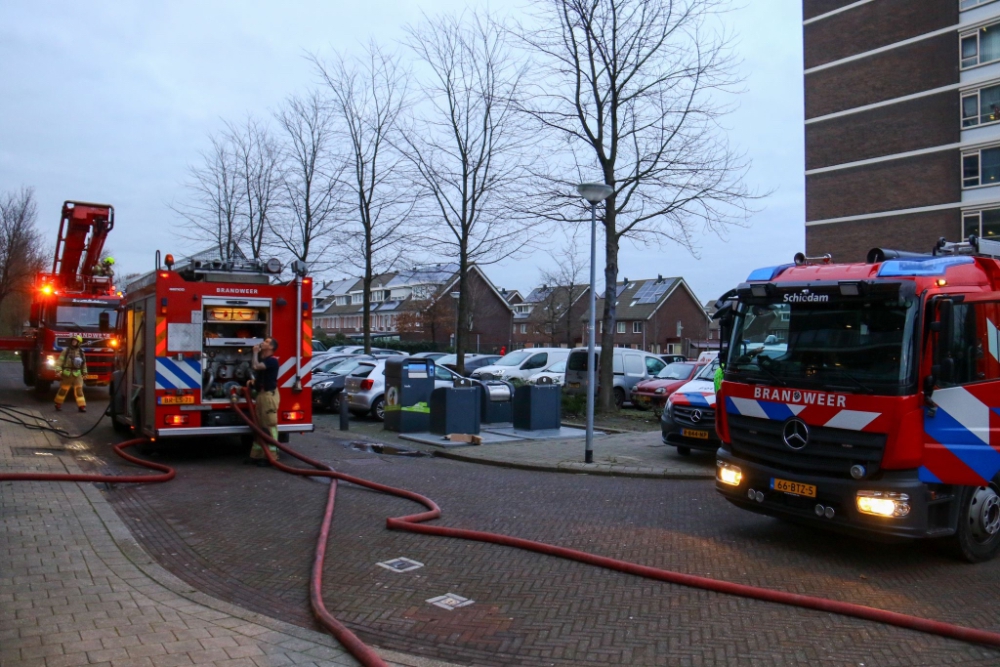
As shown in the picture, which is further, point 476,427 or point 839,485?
point 476,427

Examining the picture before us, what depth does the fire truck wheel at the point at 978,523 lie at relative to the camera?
652 centimetres

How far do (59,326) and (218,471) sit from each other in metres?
12.3

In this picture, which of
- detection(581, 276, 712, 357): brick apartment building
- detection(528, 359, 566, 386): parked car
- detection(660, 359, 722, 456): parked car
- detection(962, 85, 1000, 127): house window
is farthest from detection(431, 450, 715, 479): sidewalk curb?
detection(581, 276, 712, 357): brick apartment building

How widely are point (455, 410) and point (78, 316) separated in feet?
38.5

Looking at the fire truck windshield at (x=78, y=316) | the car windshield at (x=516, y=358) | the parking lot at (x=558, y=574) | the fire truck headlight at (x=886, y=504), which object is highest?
the fire truck windshield at (x=78, y=316)

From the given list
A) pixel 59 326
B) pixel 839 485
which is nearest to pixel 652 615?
pixel 839 485

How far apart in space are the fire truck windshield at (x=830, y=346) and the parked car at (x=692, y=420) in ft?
15.1

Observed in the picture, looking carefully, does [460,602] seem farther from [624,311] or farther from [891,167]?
[624,311]

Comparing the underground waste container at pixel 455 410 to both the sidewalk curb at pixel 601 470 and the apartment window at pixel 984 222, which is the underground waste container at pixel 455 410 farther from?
the apartment window at pixel 984 222

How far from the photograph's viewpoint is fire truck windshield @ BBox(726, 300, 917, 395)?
20.6ft

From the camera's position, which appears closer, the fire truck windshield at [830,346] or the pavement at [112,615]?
the pavement at [112,615]

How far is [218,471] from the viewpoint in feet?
34.6

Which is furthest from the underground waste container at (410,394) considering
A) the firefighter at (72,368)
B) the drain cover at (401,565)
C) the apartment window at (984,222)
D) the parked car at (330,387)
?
the apartment window at (984,222)

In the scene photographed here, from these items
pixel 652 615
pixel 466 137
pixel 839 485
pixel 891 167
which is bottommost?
pixel 652 615
